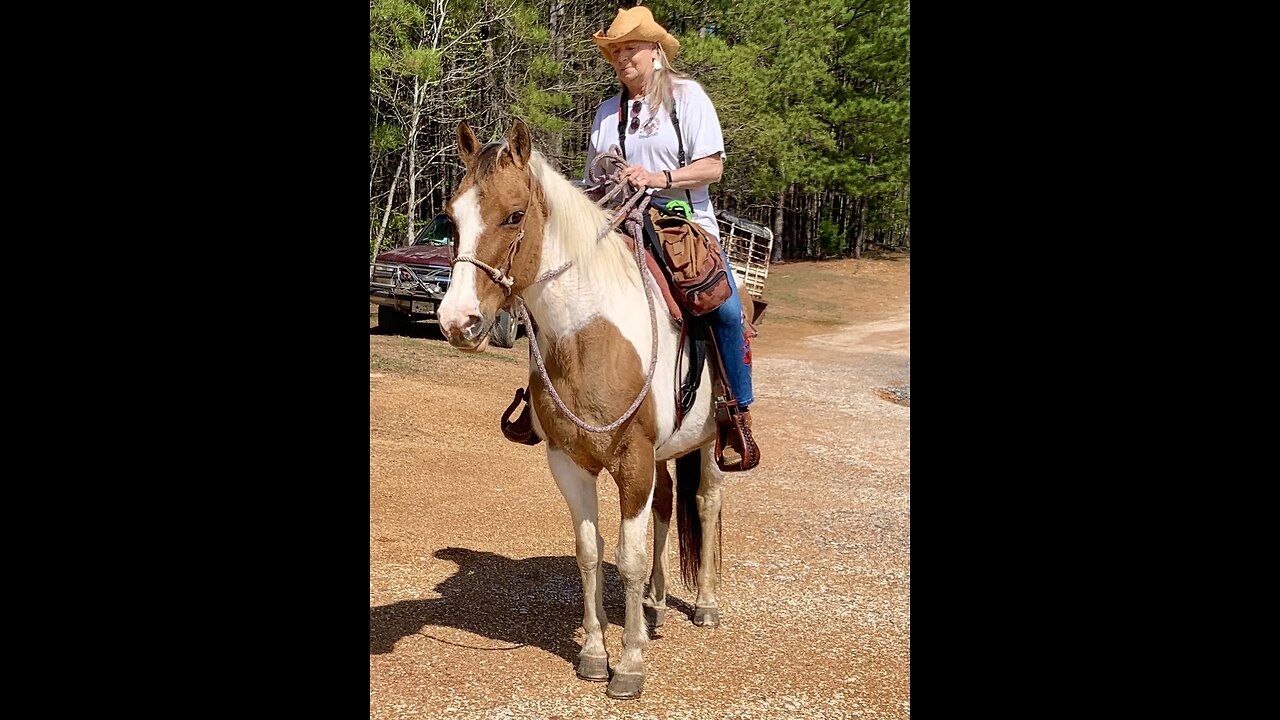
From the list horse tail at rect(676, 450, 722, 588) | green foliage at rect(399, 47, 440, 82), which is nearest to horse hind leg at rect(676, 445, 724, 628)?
horse tail at rect(676, 450, 722, 588)

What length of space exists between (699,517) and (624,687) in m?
1.29

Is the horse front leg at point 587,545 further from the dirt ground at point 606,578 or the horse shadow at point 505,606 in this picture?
the horse shadow at point 505,606

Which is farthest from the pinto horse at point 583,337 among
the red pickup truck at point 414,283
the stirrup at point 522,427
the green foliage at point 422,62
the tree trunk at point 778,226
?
the tree trunk at point 778,226

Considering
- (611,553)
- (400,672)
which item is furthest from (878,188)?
(400,672)

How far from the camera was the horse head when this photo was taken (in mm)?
3662

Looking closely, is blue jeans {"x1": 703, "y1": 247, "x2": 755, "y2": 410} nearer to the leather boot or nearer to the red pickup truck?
the leather boot

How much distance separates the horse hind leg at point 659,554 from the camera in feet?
17.3

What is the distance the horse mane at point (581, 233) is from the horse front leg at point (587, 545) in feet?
2.84

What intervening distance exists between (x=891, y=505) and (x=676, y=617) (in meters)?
3.43

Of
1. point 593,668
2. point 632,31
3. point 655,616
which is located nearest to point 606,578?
point 655,616

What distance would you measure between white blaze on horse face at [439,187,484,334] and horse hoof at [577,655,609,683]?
179 centimetres

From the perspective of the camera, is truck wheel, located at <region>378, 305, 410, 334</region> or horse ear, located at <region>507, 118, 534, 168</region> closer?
horse ear, located at <region>507, 118, 534, 168</region>

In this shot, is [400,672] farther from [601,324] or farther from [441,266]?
[441,266]

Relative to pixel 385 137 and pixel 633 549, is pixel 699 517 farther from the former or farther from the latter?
pixel 385 137
